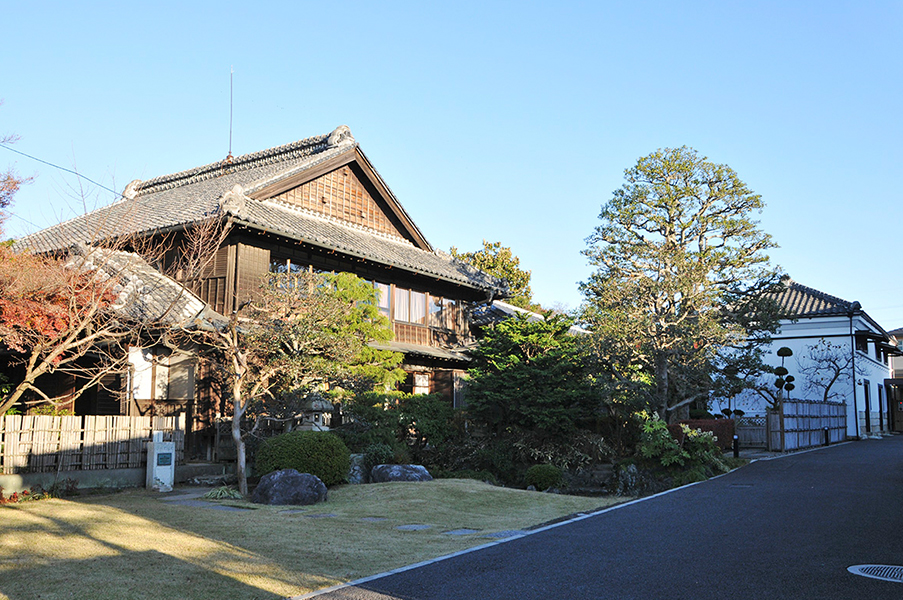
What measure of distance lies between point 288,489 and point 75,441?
4.14 m

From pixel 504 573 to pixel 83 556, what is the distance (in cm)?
457

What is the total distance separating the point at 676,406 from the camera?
818 inches

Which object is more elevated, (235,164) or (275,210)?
(235,164)

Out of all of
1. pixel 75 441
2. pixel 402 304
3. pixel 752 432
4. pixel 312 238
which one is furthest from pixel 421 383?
pixel 752 432

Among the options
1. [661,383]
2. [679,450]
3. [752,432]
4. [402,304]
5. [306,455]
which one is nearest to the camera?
[306,455]

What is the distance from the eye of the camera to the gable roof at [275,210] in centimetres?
1859

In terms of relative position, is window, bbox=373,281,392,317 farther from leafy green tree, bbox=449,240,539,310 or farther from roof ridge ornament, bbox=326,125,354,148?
leafy green tree, bbox=449,240,539,310

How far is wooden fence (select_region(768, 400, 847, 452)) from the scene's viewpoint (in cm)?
2491

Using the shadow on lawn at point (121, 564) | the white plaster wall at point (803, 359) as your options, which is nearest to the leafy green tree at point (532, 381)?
the shadow on lawn at point (121, 564)

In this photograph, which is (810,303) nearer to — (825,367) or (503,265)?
(825,367)

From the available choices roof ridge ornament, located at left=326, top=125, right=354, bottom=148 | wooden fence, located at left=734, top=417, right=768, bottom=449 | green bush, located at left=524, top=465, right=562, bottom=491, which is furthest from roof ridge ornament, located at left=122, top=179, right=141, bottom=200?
wooden fence, located at left=734, top=417, right=768, bottom=449

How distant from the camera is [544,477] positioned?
57.1ft

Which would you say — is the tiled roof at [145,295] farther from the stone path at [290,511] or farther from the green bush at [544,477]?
the green bush at [544,477]

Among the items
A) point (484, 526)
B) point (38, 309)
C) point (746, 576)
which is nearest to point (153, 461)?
point (38, 309)
